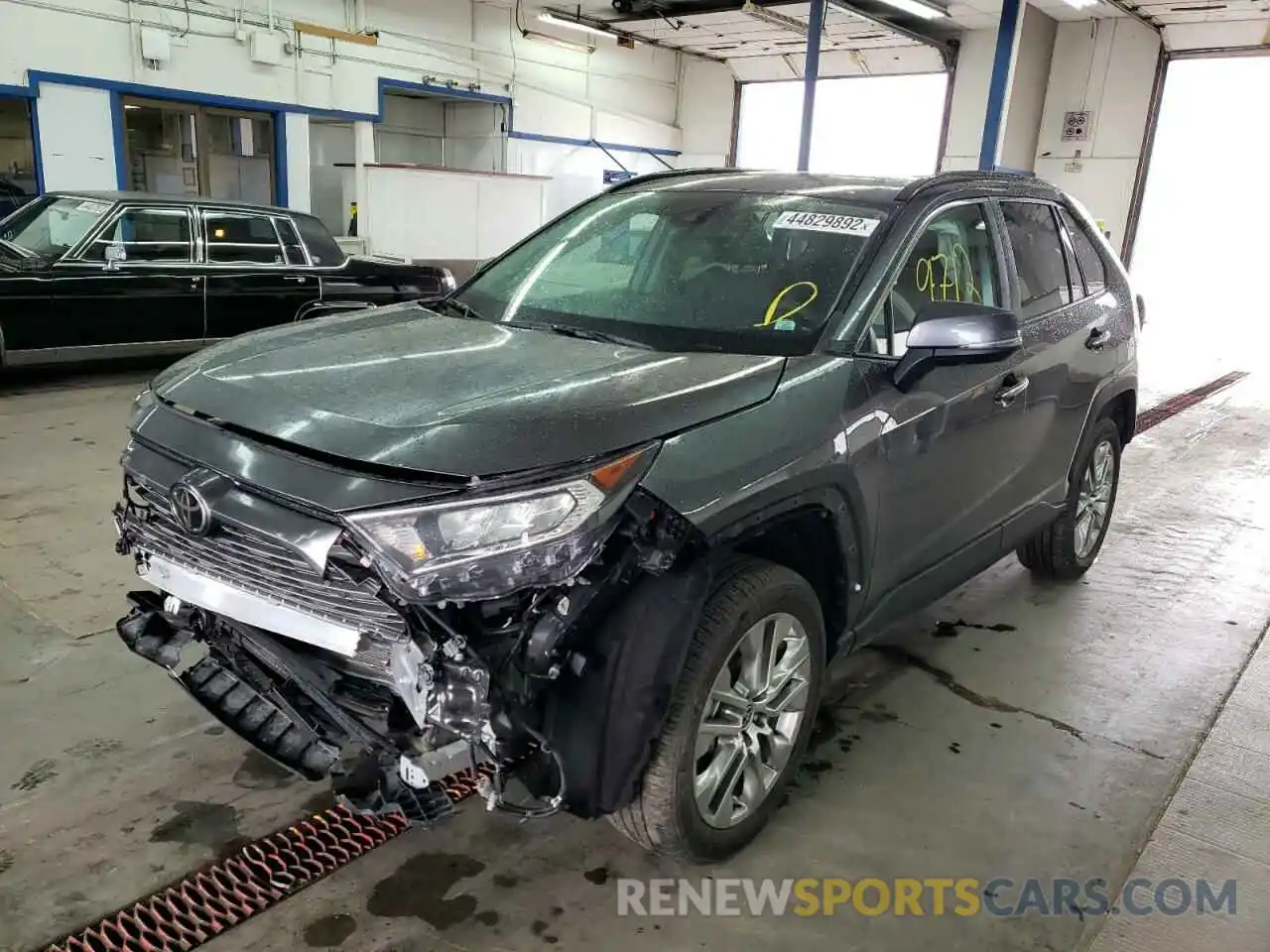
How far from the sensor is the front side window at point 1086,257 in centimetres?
383

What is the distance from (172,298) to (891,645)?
A: 248 inches

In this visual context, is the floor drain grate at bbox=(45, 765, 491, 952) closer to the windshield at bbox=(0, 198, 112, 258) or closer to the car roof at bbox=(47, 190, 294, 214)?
the windshield at bbox=(0, 198, 112, 258)

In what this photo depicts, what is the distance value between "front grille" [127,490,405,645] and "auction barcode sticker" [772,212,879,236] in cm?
171

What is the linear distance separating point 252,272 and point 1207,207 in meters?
15.7

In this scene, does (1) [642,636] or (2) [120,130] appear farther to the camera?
(2) [120,130]

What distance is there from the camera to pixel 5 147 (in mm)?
10891

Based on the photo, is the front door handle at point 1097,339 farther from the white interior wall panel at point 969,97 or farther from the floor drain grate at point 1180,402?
the white interior wall panel at point 969,97

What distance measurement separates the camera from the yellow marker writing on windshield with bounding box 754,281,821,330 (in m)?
2.63

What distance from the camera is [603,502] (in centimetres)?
190

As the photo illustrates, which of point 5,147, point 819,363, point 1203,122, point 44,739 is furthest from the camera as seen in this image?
point 1203,122

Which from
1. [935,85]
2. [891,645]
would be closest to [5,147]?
[891,645]

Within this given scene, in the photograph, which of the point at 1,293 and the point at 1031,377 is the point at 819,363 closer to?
the point at 1031,377

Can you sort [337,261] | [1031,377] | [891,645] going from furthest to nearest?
1. [337,261]
2. [891,645]
3. [1031,377]

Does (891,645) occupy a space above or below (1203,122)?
below
